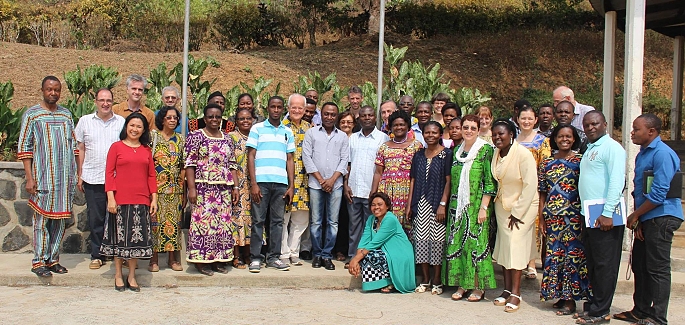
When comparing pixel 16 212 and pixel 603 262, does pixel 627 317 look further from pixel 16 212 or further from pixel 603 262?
pixel 16 212

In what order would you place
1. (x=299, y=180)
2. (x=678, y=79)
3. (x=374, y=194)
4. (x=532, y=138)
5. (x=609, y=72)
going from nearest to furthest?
(x=532, y=138) → (x=374, y=194) → (x=299, y=180) → (x=609, y=72) → (x=678, y=79)

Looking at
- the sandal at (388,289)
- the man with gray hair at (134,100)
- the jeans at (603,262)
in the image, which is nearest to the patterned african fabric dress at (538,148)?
the jeans at (603,262)

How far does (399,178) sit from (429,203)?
1.44 ft

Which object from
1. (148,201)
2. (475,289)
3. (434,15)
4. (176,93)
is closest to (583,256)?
(475,289)

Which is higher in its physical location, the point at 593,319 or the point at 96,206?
the point at 96,206

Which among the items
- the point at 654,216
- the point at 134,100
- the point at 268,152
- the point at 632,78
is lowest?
the point at 654,216

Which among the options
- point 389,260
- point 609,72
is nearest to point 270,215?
point 389,260

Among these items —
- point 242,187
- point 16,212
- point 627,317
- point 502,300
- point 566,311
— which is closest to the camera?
point 627,317

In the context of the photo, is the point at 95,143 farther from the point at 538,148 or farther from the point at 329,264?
the point at 538,148

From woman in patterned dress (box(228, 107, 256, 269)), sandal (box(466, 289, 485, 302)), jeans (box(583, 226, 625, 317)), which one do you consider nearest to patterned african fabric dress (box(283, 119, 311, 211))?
woman in patterned dress (box(228, 107, 256, 269))

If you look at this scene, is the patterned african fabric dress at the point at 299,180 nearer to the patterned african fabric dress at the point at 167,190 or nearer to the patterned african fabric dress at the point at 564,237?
the patterned african fabric dress at the point at 167,190

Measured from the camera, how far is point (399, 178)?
6520mm

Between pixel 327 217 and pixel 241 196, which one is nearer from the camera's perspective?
pixel 241 196

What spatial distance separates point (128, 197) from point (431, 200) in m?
2.76
